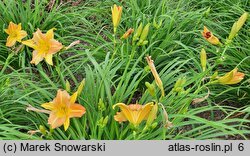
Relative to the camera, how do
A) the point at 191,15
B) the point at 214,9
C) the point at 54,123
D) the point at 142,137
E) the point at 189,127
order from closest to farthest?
the point at 54,123, the point at 142,137, the point at 189,127, the point at 191,15, the point at 214,9

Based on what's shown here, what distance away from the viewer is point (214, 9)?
2.96 metres

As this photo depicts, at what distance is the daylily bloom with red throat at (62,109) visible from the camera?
1.82 meters

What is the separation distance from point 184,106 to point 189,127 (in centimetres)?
36

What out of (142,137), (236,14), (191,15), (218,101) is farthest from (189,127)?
(236,14)

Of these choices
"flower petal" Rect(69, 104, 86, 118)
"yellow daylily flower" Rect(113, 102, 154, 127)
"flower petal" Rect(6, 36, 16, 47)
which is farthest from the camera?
"flower petal" Rect(6, 36, 16, 47)

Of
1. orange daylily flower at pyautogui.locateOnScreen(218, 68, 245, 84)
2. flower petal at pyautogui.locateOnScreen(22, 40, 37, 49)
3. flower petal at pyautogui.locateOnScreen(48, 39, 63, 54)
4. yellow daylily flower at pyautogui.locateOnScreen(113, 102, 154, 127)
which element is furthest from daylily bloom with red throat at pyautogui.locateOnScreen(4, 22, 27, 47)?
orange daylily flower at pyautogui.locateOnScreen(218, 68, 245, 84)

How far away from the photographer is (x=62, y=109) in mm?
1851

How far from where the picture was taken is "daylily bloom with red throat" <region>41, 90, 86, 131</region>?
1815 millimetres

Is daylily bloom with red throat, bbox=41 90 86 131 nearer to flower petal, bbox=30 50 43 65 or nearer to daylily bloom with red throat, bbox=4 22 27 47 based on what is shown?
flower petal, bbox=30 50 43 65

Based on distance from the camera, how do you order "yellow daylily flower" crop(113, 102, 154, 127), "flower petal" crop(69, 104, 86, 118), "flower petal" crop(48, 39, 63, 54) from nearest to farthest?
"yellow daylily flower" crop(113, 102, 154, 127) → "flower petal" crop(69, 104, 86, 118) → "flower petal" crop(48, 39, 63, 54)

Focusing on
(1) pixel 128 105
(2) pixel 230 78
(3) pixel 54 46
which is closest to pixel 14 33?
(3) pixel 54 46

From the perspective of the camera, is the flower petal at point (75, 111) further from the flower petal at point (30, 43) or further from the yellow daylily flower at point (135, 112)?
the flower petal at point (30, 43)

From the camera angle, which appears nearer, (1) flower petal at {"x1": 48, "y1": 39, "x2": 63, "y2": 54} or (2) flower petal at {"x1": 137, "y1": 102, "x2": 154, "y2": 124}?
(2) flower petal at {"x1": 137, "y1": 102, "x2": 154, "y2": 124}

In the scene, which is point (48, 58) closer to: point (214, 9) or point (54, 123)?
point (54, 123)
